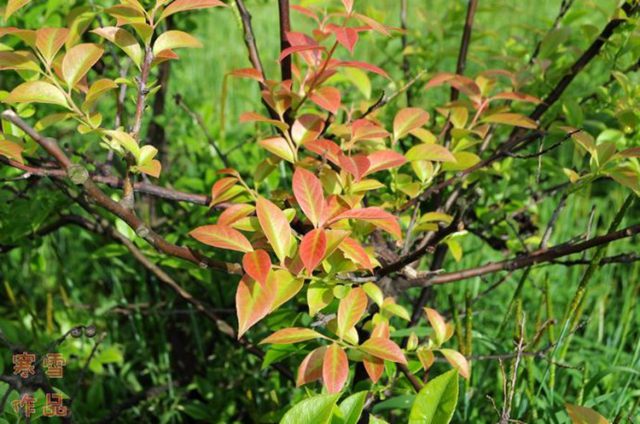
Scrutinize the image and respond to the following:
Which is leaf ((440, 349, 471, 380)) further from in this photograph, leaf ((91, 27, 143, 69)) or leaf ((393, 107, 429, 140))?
leaf ((91, 27, 143, 69))

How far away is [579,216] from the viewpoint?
267 centimetres

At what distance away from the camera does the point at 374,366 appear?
3.33 feet

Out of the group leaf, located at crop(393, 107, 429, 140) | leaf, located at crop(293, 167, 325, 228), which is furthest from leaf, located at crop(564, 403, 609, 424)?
leaf, located at crop(393, 107, 429, 140)

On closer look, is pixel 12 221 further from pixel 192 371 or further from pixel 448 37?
pixel 448 37

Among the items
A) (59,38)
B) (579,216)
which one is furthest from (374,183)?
(579,216)

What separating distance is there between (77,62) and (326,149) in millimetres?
354

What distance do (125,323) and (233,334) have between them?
0.78 meters

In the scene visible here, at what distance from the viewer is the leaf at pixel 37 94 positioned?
2.95 feet

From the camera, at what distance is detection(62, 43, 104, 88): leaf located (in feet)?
3.07

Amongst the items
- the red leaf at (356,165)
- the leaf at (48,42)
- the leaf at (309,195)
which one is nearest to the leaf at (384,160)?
the red leaf at (356,165)

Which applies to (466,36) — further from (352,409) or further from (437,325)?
(352,409)

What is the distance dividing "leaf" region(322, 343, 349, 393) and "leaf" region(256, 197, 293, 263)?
0.48 feet

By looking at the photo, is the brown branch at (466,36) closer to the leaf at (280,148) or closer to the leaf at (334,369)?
the leaf at (280,148)

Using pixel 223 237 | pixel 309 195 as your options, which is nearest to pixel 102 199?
pixel 223 237
